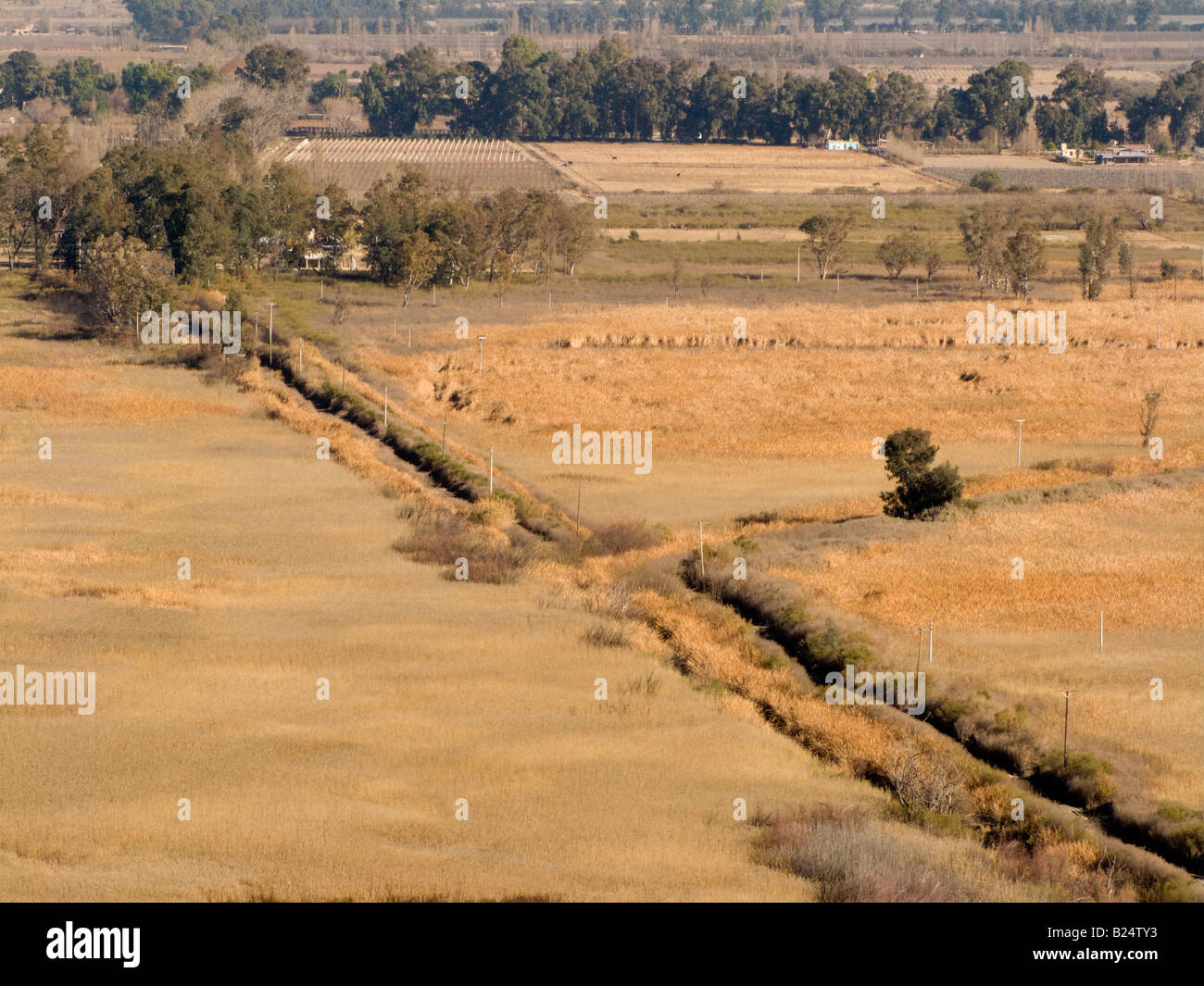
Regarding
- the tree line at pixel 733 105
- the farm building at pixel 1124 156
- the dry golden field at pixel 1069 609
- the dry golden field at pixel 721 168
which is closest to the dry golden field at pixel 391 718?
the dry golden field at pixel 1069 609

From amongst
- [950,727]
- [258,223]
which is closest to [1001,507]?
[950,727]

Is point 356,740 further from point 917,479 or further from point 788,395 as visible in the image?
point 788,395

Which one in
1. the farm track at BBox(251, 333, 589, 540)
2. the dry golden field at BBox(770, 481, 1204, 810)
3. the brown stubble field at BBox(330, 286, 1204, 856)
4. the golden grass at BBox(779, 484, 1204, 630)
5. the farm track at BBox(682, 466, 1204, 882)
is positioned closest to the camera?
the farm track at BBox(682, 466, 1204, 882)

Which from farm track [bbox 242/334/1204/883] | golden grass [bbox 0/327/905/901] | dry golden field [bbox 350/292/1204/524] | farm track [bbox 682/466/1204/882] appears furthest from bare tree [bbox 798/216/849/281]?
golden grass [bbox 0/327/905/901]

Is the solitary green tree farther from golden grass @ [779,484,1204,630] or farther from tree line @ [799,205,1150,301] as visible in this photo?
tree line @ [799,205,1150,301]

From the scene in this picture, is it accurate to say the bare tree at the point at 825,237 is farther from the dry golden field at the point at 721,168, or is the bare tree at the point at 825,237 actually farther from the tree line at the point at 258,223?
the dry golden field at the point at 721,168
